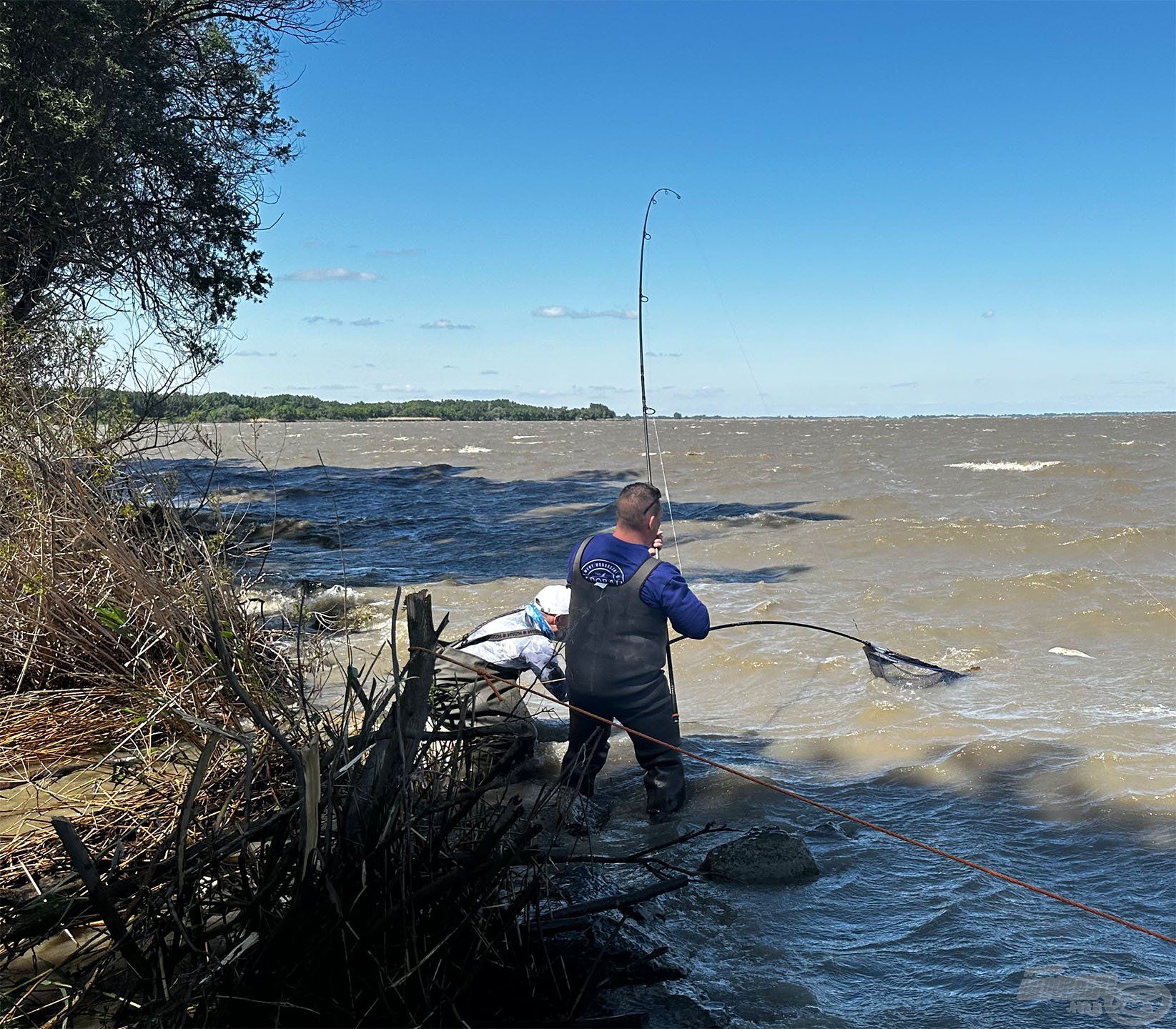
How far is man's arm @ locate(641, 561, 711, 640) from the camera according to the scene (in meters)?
5.13

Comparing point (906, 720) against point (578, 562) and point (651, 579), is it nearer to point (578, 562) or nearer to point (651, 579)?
point (651, 579)

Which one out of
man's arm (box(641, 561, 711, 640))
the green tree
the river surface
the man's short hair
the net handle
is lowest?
the river surface

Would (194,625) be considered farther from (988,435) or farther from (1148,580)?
(988,435)

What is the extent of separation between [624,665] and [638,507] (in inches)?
31.0

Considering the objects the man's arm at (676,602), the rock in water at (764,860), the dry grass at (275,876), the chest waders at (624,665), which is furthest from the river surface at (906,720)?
the man's arm at (676,602)

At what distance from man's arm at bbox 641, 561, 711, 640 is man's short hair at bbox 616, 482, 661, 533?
0.25m

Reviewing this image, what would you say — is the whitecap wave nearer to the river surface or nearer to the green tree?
the river surface

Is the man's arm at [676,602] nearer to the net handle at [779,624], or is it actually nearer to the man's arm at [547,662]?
the net handle at [779,624]

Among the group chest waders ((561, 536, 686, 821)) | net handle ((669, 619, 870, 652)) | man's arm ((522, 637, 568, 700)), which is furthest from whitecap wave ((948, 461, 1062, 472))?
chest waders ((561, 536, 686, 821))

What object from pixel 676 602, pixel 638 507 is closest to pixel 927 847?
pixel 676 602

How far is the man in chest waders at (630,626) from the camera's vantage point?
17.0 feet

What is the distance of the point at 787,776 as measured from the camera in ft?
21.6

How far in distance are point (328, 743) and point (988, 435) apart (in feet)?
193

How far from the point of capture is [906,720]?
771 cm
